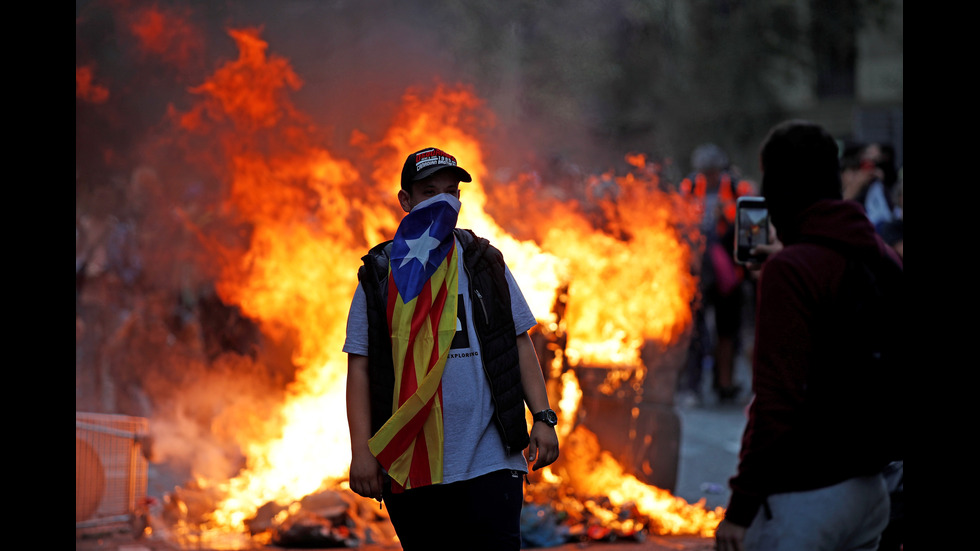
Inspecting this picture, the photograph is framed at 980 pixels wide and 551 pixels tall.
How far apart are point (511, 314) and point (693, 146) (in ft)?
57.4

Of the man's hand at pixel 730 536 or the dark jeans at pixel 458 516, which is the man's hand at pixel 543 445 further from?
the man's hand at pixel 730 536

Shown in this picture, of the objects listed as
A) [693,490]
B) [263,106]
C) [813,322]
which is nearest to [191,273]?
[263,106]

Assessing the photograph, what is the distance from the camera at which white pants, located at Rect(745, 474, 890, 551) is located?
2.26 meters

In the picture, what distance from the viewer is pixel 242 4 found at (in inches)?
243

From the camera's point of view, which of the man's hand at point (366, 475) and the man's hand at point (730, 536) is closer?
the man's hand at point (730, 536)


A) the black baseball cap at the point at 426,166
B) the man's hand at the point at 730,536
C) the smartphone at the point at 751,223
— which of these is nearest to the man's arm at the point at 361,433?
Result: the black baseball cap at the point at 426,166

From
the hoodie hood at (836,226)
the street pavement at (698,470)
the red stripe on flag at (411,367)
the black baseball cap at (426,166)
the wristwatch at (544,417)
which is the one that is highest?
the black baseball cap at (426,166)

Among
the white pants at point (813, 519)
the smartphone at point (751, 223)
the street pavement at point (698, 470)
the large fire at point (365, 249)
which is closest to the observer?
the white pants at point (813, 519)

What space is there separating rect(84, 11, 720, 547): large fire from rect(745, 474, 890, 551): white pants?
283cm

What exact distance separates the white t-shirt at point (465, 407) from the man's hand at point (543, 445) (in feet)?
0.19

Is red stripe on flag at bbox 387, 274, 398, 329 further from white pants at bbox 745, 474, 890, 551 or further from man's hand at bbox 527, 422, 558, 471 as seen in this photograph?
white pants at bbox 745, 474, 890, 551

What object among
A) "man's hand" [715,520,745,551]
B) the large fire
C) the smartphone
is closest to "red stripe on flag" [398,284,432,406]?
"man's hand" [715,520,745,551]

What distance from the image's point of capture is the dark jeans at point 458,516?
7.93ft

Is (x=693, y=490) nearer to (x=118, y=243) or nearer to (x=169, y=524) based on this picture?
(x=169, y=524)
